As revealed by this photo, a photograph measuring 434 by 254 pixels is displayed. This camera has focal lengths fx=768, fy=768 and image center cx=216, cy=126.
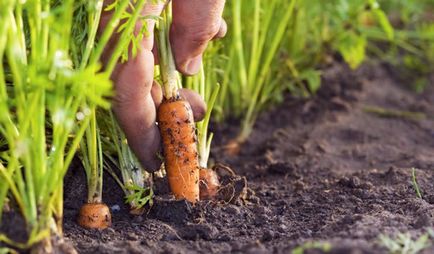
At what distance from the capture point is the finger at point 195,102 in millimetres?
2464

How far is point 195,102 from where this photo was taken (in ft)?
8.11

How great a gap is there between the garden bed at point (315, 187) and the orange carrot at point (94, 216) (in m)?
0.02

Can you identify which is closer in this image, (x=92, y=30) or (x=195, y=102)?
(x=92, y=30)

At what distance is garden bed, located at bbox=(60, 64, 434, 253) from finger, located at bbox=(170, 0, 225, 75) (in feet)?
1.50

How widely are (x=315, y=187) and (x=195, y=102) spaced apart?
573 millimetres

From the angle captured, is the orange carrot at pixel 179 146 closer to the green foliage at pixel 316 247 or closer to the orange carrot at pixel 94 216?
the orange carrot at pixel 94 216

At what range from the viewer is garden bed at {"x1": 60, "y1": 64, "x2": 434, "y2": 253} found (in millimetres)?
2096

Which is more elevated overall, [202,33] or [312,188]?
[202,33]

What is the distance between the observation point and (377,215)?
2.21m

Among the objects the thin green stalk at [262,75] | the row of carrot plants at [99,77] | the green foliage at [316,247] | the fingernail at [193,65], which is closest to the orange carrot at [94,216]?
the row of carrot plants at [99,77]

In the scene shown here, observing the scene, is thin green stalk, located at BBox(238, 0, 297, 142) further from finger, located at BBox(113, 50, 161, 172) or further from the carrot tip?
finger, located at BBox(113, 50, 161, 172)

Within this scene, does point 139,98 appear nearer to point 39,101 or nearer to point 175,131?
point 175,131

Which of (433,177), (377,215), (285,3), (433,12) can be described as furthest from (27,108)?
(433,12)

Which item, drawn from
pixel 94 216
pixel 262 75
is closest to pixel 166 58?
pixel 94 216
